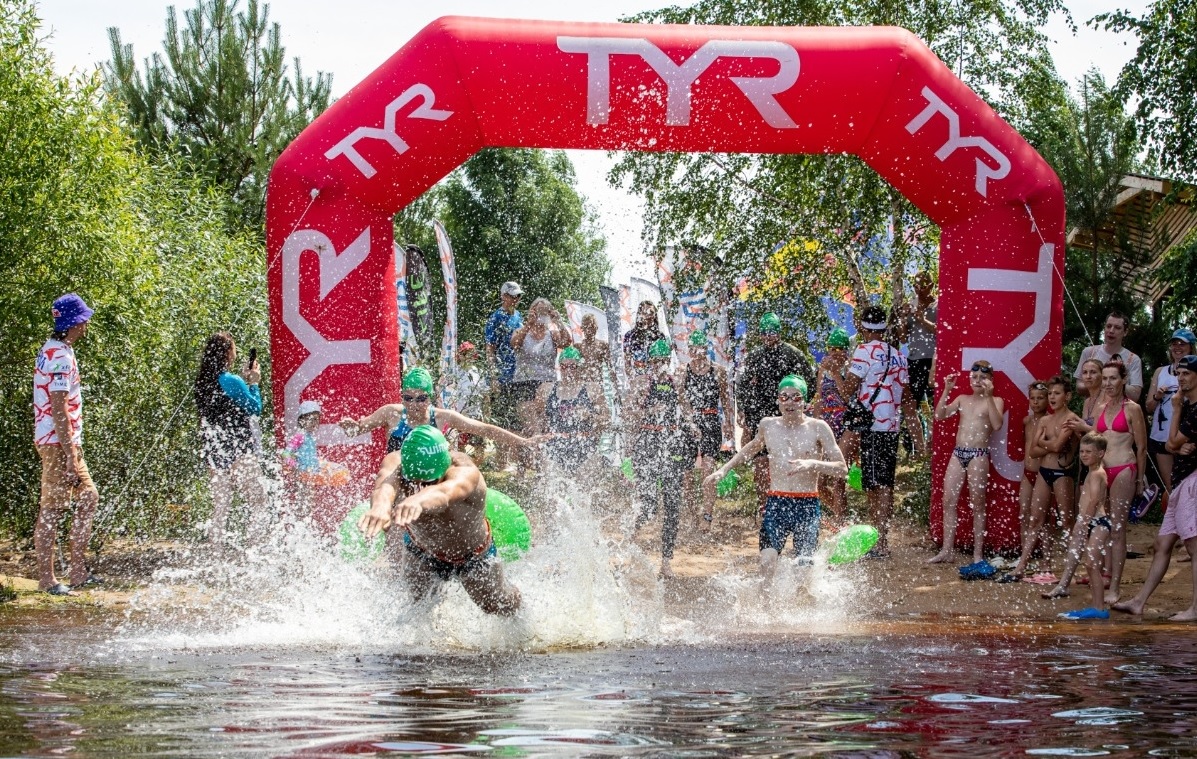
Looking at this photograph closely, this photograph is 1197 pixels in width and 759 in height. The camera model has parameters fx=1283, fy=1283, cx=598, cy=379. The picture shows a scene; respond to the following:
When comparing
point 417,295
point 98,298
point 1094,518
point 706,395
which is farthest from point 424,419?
point 417,295

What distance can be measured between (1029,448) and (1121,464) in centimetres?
104

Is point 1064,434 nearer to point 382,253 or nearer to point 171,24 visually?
point 382,253

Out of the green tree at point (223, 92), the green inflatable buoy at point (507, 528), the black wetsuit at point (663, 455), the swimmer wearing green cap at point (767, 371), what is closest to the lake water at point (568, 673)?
the green inflatable buoy at point (507, 528)

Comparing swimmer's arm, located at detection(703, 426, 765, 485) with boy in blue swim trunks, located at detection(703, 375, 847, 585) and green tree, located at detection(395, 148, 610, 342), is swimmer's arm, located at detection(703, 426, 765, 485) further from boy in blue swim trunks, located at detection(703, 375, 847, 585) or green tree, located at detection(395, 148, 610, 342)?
green tree, located at detection(395, 148, 610, 342)

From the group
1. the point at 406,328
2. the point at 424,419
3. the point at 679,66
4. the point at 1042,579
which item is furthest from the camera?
the point at 406,328

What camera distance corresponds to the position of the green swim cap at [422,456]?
20.8 feet

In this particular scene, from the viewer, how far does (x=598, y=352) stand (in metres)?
11.9

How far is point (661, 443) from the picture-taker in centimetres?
964

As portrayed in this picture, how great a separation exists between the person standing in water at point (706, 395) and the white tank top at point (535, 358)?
2.14 metres

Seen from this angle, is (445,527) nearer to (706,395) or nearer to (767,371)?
(706,395)

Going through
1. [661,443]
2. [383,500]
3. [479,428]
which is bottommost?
[383,500]

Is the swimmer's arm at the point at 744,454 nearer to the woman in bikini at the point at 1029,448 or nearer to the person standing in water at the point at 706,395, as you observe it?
the person standing in water at the point at 706,395

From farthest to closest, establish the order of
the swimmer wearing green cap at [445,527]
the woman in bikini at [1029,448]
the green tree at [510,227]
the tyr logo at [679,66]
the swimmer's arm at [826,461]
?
the green tree at [510,227] < the tyr logo at [679,66] < the woman in bikini at [1029,448] < the swimmer's arm at [826,461] < the swimmer wearing green cap at [445,527]

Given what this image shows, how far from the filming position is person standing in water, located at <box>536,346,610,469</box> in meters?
11.6
